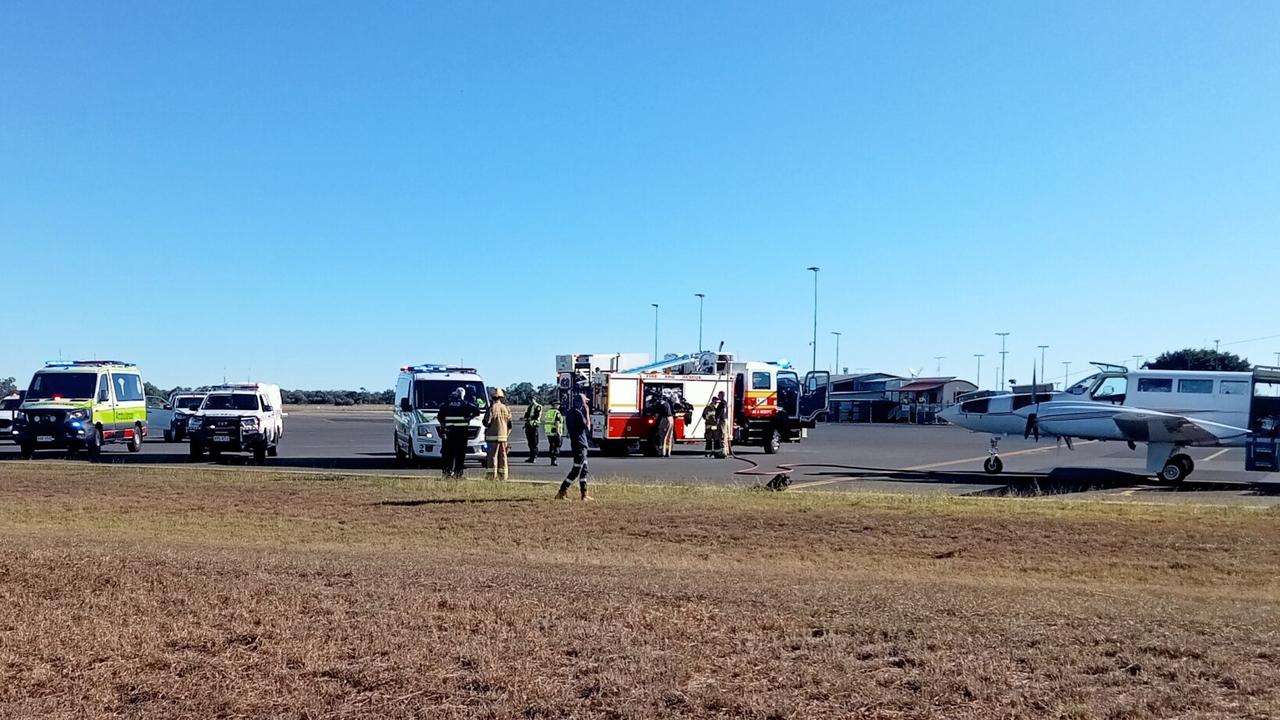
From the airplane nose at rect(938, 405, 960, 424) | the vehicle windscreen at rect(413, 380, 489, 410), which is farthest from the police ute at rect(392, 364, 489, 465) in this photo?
the airplane nose at rect(938, 405, 960, 424)

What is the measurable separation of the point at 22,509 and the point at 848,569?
1270 cm

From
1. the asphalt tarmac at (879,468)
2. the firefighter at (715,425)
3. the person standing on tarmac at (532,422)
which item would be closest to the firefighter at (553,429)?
the person standing on tarmac at (532,422)

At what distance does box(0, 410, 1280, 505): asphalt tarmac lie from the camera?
22.6 meters

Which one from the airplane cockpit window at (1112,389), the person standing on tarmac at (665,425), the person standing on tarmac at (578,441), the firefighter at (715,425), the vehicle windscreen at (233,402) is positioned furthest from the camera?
the firefighter at (715,425)

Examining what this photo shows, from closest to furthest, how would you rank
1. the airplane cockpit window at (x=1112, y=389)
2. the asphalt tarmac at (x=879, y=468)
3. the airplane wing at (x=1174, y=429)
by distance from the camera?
the asphalt tarmac at (x=879, y=468), the airplane wing at (x=1174, y=429), the airplane cockpit window at (x=1112, y=389)

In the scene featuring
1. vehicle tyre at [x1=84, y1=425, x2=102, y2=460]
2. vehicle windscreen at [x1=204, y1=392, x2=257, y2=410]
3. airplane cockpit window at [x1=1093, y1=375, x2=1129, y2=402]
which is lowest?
vehicle tyre at [x1=84, y1=425, x2=102, y2=460]

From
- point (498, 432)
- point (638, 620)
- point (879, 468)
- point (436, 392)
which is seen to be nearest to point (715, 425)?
point (879, 468)

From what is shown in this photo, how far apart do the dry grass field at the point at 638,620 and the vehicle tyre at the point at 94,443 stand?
15.2 m

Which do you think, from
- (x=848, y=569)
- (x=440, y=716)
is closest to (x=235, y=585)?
(x=440, y=716)

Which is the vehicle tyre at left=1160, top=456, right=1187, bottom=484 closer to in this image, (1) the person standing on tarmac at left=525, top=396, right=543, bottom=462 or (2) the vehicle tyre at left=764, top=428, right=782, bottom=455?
(2) the vehicle tyre at left=764, top=428, right=782, bottom=455

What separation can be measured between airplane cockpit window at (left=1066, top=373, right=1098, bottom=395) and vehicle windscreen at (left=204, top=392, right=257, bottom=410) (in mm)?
21780

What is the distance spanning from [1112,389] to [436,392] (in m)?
16.7

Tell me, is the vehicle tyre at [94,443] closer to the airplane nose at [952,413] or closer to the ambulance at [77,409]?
the ambulance at [77,409]

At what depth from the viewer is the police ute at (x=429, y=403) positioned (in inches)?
1052
